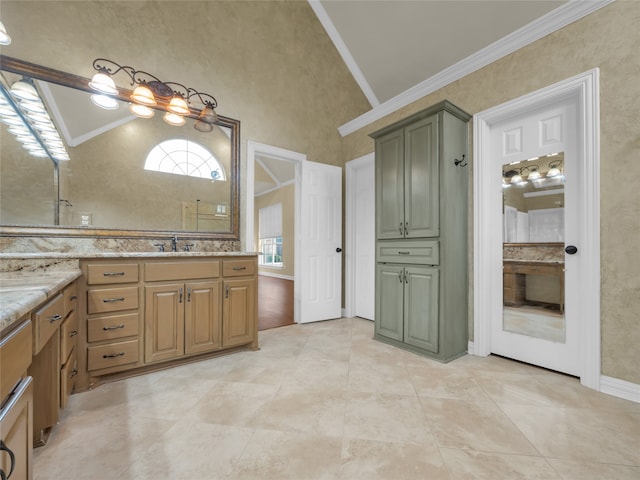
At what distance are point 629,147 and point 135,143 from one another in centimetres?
371

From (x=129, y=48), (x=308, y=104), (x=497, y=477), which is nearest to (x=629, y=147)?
(x=497, y=477)

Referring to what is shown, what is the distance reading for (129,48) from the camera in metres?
2.58

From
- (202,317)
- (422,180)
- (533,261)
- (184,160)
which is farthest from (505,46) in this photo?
(202,317)

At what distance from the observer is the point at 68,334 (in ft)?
5.45

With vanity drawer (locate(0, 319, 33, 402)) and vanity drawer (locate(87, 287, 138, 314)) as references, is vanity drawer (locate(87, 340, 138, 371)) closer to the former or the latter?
vanity drawer (locate(87, 287, 138, 314))

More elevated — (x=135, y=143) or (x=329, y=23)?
(x=329, y=23)

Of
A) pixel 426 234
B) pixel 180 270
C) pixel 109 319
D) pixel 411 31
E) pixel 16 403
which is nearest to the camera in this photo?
pixel 16 403

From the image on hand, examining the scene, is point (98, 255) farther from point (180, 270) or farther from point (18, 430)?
point (18, 430)

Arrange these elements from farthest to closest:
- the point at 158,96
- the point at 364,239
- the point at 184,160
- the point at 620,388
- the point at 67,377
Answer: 1. the point at 364,239
2. the point at 184,160
3. the point at 158,96
4. the point at 620,388
5. the point at 67,377

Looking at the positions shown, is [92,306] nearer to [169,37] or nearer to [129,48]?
[129,48]

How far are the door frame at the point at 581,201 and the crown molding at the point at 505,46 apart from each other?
422mm

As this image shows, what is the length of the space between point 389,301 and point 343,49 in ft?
11.6

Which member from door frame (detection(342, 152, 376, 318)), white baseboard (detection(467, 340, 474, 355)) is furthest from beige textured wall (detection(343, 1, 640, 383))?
door frame (detection(342, 152, 376, 318))

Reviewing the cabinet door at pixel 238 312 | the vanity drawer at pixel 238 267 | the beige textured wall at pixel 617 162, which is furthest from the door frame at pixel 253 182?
the beige textured wall at pixel 617 162
